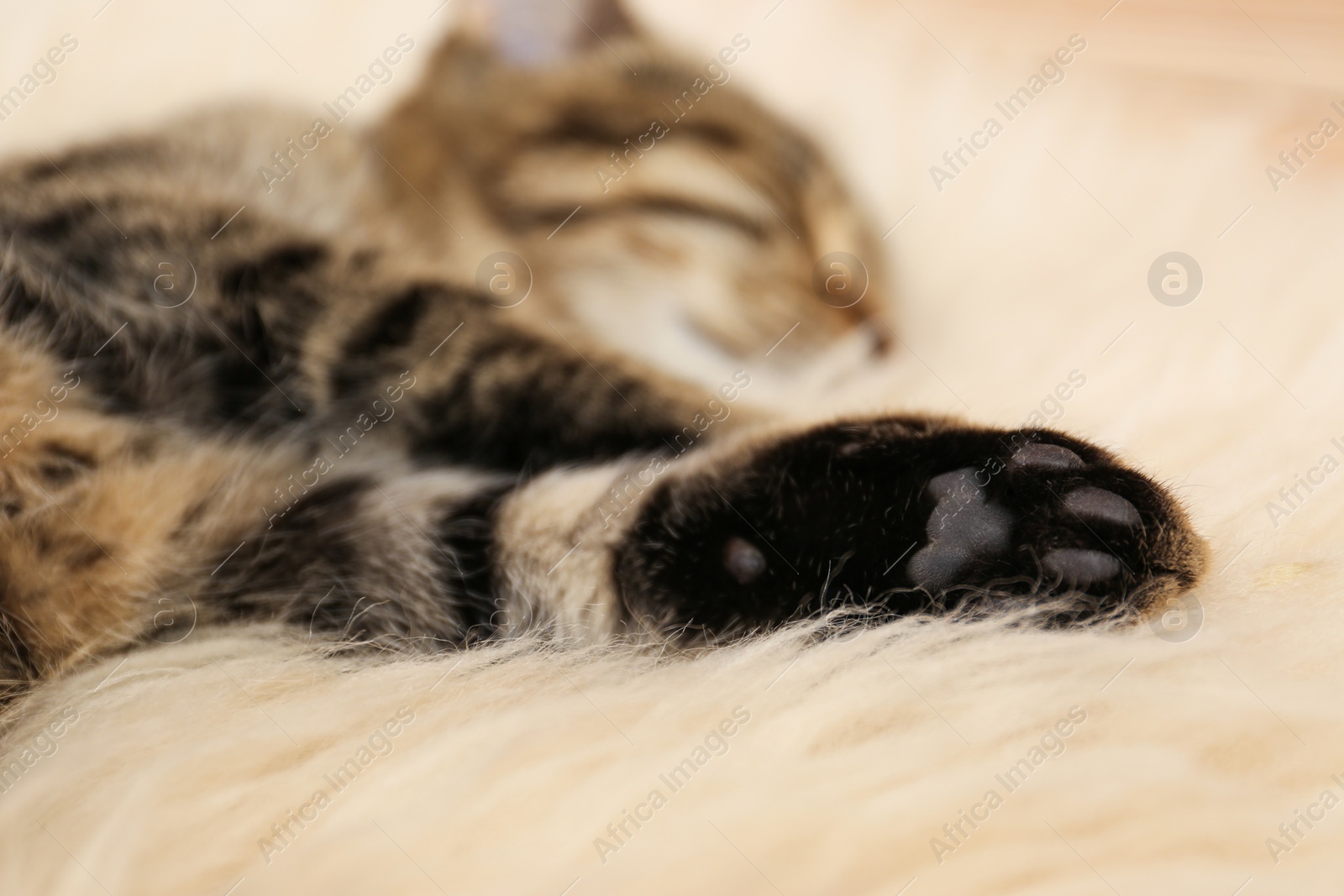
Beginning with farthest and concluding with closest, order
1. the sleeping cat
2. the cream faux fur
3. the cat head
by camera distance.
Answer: the cat head
the sleeping cat
the cream faux fur

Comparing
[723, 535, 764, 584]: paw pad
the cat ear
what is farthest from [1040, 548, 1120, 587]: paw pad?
the cat ear

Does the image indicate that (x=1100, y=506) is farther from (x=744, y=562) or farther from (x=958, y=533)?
(x=744, y=562)

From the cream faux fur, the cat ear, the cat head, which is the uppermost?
the cat ear

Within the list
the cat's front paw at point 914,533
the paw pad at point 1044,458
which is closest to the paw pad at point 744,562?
the cat's front paw at point 914,533

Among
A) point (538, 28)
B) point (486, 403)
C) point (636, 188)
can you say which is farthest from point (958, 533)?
point (538, 28)

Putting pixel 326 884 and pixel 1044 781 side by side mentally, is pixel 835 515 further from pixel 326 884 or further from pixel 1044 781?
pixel 326 884

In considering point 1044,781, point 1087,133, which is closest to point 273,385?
point 1044,781

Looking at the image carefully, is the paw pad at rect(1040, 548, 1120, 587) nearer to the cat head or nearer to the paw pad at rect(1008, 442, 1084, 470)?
the paw pad at rect(1008, 442, 1084, 470)

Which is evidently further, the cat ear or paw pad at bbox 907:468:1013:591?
the cat ear

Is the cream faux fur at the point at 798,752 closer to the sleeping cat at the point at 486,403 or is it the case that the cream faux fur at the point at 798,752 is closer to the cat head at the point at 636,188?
the sleeping cat at the point at 486,403
